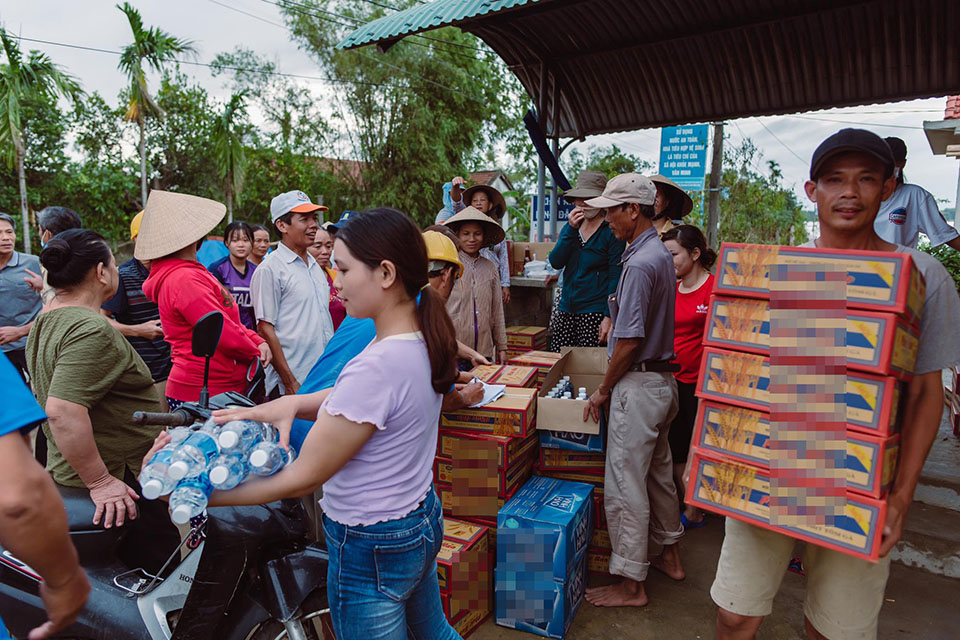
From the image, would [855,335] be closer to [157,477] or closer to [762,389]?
[762,389]

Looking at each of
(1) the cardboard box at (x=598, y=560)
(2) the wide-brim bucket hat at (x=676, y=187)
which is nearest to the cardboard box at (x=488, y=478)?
(1) the cardboard box at (x=598, y=560)

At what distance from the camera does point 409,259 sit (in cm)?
156

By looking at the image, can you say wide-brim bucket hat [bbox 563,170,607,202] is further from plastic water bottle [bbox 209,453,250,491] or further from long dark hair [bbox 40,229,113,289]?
plastic water bottle [bbox 209,453,250,491]

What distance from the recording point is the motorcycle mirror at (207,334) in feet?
5.28

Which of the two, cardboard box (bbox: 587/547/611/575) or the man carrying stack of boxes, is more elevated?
the man carrying stack of boxes

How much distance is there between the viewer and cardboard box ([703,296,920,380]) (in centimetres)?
151

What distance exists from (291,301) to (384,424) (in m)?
2.20

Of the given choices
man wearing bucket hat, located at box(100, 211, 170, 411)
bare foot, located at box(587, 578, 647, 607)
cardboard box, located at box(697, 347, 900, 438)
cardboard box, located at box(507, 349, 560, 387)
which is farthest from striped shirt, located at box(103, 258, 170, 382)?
cardboard box, located at box(697, 347, 900, 438)

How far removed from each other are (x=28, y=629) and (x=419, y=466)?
72.3 inches

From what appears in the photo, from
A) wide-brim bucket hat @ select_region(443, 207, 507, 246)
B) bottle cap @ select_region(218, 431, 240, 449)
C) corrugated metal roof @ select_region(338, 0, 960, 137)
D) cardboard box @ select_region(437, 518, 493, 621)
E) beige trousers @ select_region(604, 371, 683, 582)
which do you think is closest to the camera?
bottle cap @ select_region(218, 431, 240, 449)

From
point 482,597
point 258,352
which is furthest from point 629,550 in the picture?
point 258,352

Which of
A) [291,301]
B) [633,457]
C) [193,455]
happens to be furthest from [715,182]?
[193,455]

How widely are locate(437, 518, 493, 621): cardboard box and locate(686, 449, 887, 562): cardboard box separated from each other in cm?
121

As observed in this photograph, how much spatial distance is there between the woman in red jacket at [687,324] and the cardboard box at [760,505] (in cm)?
189
